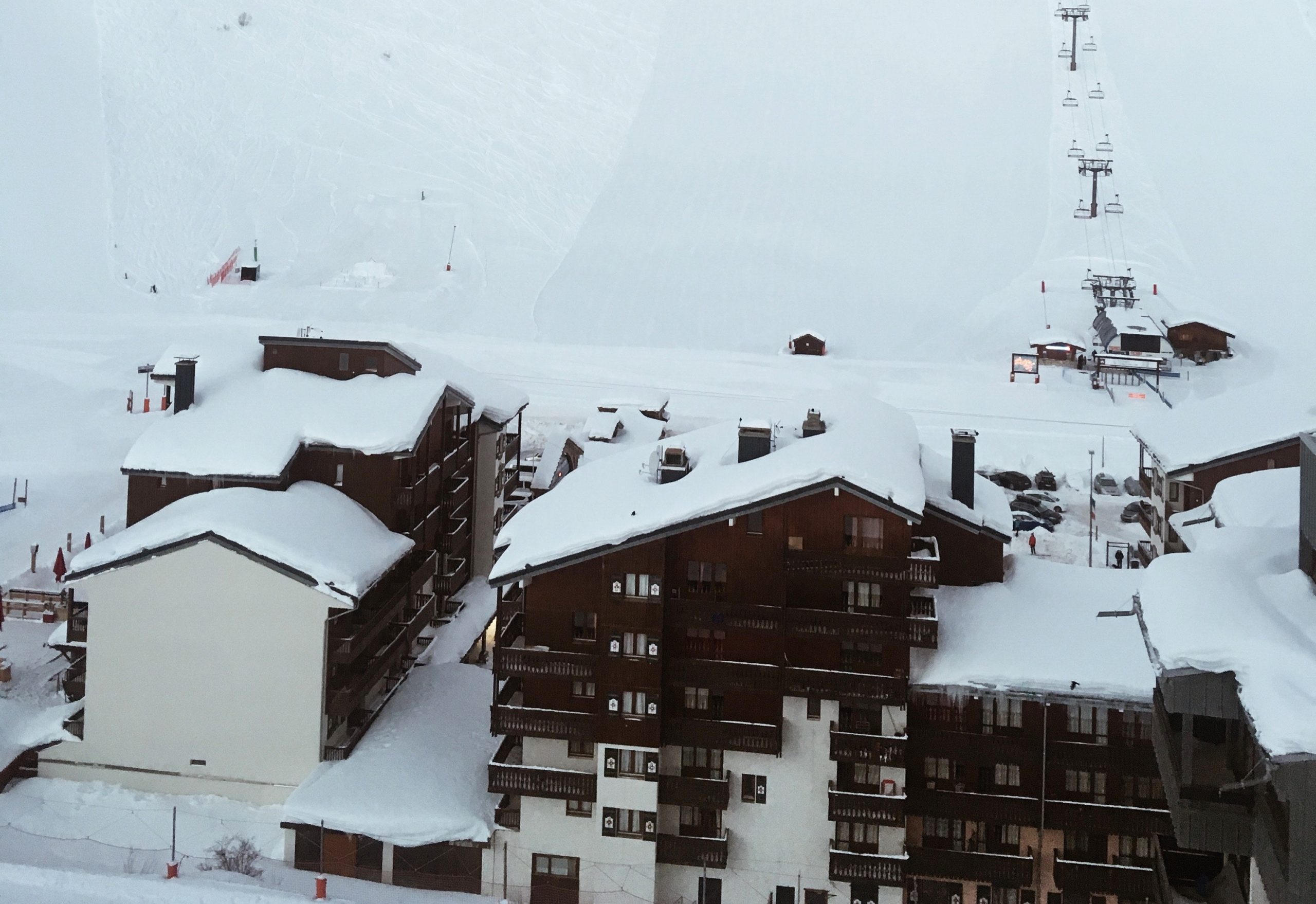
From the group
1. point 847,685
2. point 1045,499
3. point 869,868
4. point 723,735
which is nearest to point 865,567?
point 847,685

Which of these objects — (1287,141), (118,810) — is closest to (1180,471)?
(118,810)

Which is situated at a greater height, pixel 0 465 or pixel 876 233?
pixel 876 233

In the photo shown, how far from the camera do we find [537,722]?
22031 mm

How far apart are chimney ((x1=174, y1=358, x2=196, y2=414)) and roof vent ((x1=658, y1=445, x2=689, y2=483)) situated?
11.8m

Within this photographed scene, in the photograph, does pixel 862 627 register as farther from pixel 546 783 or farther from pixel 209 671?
pixel 209 671

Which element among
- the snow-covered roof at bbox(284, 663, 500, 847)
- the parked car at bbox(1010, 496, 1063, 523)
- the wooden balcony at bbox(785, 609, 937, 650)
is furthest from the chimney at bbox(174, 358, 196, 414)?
the parked car at bbox(1010, 496, 1063, 523)

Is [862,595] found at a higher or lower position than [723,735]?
higher

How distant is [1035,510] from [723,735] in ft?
74.7

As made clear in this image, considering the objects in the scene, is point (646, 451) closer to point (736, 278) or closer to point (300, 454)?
point (300, 454)

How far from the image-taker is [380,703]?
27.2m

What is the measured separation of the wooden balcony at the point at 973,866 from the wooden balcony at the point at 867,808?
1.39m

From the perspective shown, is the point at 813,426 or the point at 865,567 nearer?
the point at 865,567

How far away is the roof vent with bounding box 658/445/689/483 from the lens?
79.1ft

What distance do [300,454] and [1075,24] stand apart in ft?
266
